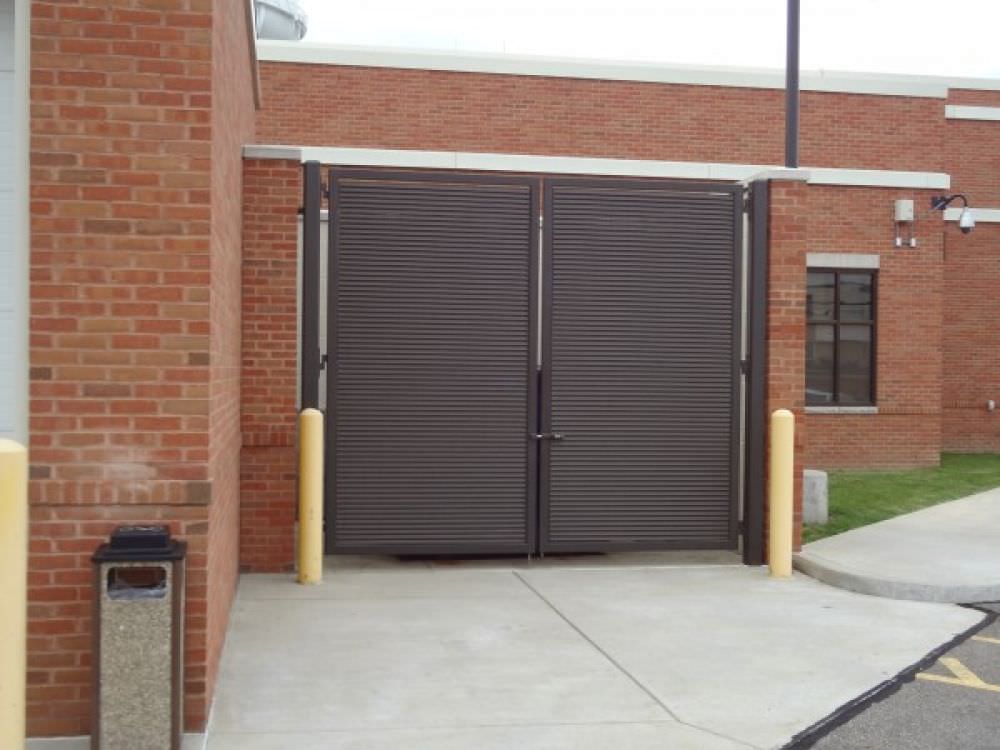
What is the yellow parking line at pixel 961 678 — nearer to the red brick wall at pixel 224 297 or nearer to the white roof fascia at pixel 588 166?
the red brick wall at pixel 224 297

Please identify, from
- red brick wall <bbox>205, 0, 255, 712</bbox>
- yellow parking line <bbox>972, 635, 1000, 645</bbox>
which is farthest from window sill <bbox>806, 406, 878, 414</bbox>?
red brick wall <bbox>205, 0, 255, 712</bbox>

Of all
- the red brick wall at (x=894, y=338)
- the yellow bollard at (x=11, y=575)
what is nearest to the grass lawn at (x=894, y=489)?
the red brick wall at (x=894, y=338)

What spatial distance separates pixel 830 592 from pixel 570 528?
90.0 inches

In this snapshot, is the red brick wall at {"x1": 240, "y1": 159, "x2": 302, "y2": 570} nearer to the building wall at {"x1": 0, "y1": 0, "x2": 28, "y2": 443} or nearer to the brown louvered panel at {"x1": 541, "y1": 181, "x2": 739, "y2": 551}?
the brown louvered panel at {"x1": 541, "y1": 181, "x2": 739, "y2": 551}

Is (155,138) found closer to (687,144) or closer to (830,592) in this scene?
(830,592)

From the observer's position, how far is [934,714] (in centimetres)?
625

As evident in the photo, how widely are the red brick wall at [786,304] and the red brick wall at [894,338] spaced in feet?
28.9

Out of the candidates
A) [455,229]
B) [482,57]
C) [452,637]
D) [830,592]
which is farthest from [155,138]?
[482,57]

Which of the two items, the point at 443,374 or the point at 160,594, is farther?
the point at 443,374

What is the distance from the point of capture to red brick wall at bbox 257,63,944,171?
59.7ft

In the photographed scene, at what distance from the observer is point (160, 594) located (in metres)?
5.10

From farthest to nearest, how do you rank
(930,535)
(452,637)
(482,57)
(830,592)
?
(482,57)
(930,535)
(830,592)
(452,637)

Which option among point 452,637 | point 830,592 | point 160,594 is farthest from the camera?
point 830,592

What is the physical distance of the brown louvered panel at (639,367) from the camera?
10453mm
